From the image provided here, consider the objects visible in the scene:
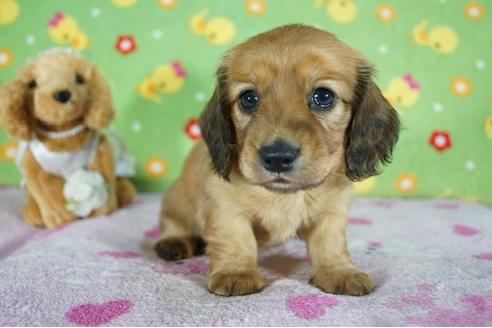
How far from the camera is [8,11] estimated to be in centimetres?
320

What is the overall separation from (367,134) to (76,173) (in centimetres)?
150

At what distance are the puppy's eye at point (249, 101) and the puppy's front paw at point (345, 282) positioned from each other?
1.84 ft

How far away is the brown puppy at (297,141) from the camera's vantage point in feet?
4.71

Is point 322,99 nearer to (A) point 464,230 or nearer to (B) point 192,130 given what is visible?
(A) point 464,230

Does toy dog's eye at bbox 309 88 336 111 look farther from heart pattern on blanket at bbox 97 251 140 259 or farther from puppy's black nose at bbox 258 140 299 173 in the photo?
heart pattern on blanket at bbox 97 251 140 259

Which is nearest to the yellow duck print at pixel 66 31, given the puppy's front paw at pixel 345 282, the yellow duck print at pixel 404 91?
the yellow duck print at pixel 404 91

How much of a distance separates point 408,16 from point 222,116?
77.6 inches

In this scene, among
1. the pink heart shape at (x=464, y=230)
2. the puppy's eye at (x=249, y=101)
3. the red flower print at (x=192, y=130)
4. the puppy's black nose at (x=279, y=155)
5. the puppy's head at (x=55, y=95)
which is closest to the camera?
the puppy's black nose at (x=279, y=155)

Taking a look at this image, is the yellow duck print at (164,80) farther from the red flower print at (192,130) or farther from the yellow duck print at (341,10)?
the yellow duck print at (341,10)

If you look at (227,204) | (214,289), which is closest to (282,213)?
(227,204)

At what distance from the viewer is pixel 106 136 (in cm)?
277

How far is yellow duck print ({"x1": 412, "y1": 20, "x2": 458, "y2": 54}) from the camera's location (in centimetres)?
315

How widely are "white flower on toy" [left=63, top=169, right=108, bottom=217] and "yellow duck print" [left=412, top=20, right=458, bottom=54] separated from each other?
208 centimetres

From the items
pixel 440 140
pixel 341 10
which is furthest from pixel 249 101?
pixel 440 140
